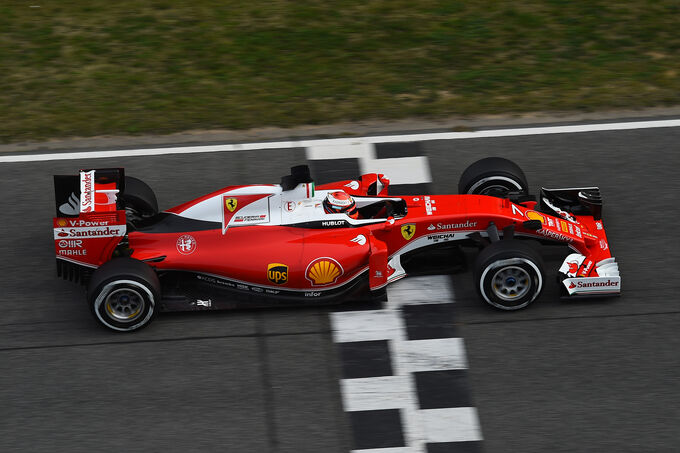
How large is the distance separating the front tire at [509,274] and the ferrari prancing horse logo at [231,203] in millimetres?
2156

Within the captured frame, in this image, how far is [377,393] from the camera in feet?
25.0

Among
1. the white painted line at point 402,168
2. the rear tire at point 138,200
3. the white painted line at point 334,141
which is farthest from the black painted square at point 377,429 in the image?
the white painted line at point 334,141

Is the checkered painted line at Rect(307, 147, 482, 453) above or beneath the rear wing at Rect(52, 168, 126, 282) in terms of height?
beneath

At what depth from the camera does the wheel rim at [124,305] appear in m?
8.02

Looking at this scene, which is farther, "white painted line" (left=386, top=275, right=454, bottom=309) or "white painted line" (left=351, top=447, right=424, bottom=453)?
"white painted line" (left=386, top=275, right=454, bottom=309)

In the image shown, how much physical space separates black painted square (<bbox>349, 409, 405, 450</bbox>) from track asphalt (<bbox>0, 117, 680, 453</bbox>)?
0.28ft

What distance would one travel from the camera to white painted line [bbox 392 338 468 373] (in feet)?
25.8

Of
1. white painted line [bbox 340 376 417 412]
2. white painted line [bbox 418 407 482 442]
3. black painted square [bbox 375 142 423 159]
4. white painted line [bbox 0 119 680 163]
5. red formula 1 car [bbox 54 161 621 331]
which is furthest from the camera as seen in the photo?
white painted line [bbox 0 119 680 163]

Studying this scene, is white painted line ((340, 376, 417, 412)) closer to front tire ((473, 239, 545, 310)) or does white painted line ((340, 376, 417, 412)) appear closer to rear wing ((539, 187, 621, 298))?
front tire ((473, 239, 545, 310))

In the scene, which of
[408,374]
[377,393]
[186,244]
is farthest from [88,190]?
[408,374]

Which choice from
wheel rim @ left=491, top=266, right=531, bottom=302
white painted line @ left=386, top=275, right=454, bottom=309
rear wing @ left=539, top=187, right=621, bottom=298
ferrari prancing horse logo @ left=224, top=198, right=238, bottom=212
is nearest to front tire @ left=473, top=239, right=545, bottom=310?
wheel rim @ left=491, top=266, right=531, bottom=302

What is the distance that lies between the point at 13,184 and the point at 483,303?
17.6ft

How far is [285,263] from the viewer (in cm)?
821

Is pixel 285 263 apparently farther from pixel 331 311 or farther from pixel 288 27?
pixel 288 27
